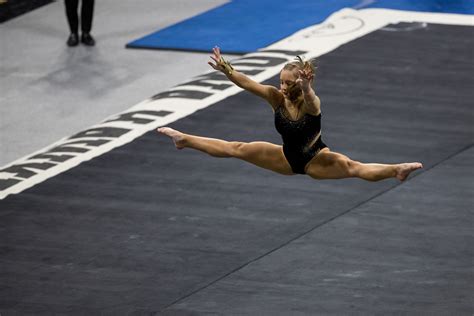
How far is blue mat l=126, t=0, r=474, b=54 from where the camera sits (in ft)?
47.6

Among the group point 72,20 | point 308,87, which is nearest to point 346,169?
point 308,87

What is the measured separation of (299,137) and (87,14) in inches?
265

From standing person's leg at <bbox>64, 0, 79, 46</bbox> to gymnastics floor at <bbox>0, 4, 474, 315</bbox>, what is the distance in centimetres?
296

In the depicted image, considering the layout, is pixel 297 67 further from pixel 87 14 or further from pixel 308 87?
pixel 87 14

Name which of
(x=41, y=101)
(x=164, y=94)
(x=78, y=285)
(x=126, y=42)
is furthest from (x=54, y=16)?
(x=78, y=285)

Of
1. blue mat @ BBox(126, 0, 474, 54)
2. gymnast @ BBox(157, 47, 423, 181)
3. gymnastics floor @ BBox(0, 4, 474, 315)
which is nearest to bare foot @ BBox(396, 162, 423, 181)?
gymnast @ BBox(157, 47, 423, 181)

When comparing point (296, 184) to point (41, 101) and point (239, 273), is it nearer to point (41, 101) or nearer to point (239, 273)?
point (239, 273)

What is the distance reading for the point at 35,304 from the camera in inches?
337

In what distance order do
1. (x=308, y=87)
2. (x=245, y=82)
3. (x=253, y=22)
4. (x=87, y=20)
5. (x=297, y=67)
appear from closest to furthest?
(x=308, y=87) → (x=297, y=67) → (x=245, y=82) → (x=87, y=20) → (x=253, y=22)

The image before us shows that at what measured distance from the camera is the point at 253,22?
15156 millimetres

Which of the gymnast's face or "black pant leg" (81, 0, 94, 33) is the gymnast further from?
"black pant leg" (81, 0, 94, 33)

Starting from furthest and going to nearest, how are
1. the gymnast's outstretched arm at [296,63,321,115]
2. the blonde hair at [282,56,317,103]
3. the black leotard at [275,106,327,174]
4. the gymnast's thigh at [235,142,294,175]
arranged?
the gymnast's thigh at [235,142,294,175] → the black leotard at [275,106,327,174] → the blonde hair at [282,56,317,103] → the gymnast's outstretched arm at [296,63,321,115]

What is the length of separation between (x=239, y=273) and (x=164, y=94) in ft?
12.7

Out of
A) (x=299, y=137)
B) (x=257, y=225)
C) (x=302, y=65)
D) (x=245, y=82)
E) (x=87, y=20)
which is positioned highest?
(x=302, y=65)
